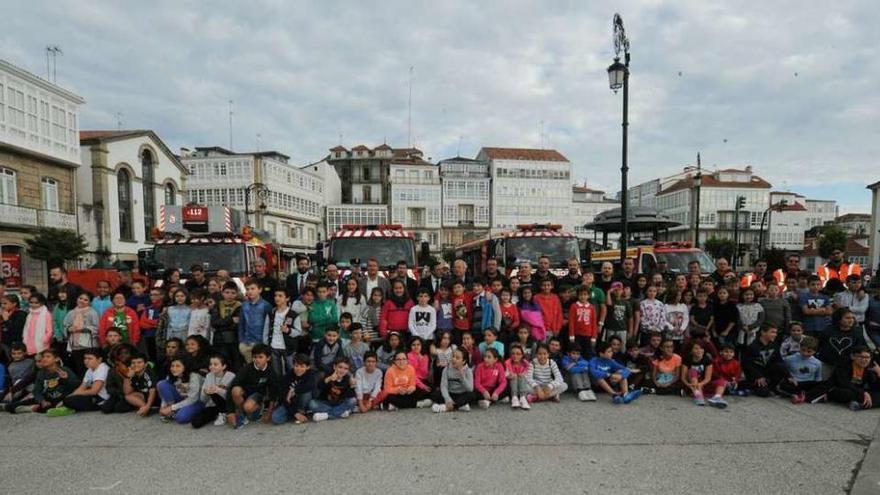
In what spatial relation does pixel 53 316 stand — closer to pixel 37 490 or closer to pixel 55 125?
pixel 37 490

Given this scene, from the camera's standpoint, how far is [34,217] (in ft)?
80.8

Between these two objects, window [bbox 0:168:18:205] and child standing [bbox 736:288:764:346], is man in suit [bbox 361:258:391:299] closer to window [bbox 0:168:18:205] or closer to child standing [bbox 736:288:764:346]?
child standing [bbox 736:288:764:346]

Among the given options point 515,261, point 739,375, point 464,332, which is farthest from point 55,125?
point 739,375

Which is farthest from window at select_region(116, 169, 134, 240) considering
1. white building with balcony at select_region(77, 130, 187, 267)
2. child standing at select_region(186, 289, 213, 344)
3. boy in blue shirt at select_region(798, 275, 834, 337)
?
boy in blue shirt at select_region(798, 275, 834, 337)

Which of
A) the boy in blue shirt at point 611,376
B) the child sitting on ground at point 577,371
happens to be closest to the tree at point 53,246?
→ the child sitting on ground at point 577,371

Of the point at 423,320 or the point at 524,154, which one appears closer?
the point at 423,320

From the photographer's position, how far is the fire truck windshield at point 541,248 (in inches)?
471

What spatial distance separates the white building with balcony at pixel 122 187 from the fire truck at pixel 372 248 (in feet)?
72.4

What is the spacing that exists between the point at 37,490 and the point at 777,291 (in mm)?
9333

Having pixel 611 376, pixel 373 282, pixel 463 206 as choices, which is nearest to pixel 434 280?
pixel 373 282

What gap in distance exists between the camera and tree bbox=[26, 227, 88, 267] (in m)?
21.8

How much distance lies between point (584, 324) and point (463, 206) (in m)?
58.1

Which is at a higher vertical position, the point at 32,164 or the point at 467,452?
the point at 32,164

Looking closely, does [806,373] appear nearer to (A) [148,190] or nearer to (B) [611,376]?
(B) [611,376]
